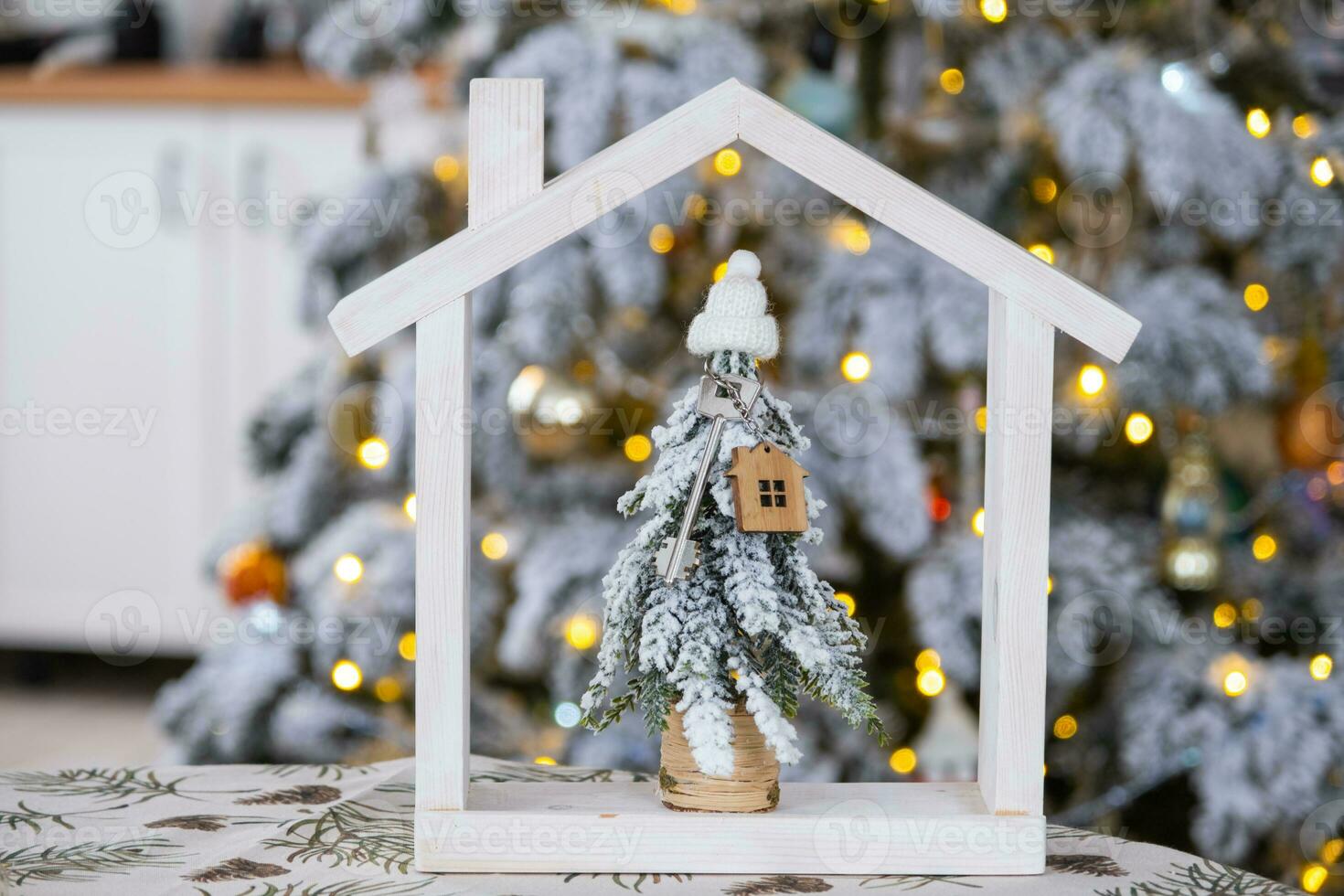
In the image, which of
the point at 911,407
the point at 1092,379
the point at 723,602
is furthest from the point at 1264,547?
the point at 723,602

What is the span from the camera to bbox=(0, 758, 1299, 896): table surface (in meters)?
0.74

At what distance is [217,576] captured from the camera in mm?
1659

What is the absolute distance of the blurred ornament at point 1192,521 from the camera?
1483 mm

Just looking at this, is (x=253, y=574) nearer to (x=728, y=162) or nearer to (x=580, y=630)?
(x=580, y=630)

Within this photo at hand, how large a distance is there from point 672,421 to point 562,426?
0.70 m

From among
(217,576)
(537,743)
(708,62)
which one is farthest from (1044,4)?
(217,576)

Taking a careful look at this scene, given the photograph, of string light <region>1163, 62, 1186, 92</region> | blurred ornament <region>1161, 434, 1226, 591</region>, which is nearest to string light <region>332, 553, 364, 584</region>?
blurred ornament <region>1161, 434, 1226, 591</region>

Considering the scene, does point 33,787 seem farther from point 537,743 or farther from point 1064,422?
point 1064,422

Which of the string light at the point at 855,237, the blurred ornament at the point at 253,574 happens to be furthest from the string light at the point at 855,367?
the blurred ornament at the point at 253,574

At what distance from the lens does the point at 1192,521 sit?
1484mm

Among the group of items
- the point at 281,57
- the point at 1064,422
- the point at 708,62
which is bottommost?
the point at 1064,422

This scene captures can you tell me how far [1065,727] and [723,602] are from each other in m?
0.86

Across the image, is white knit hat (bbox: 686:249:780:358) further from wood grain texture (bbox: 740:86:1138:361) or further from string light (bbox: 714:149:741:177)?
string light (bbox: 714:149:741:177)

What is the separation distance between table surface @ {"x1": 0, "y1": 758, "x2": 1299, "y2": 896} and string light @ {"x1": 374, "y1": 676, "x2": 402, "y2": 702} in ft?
1.89
